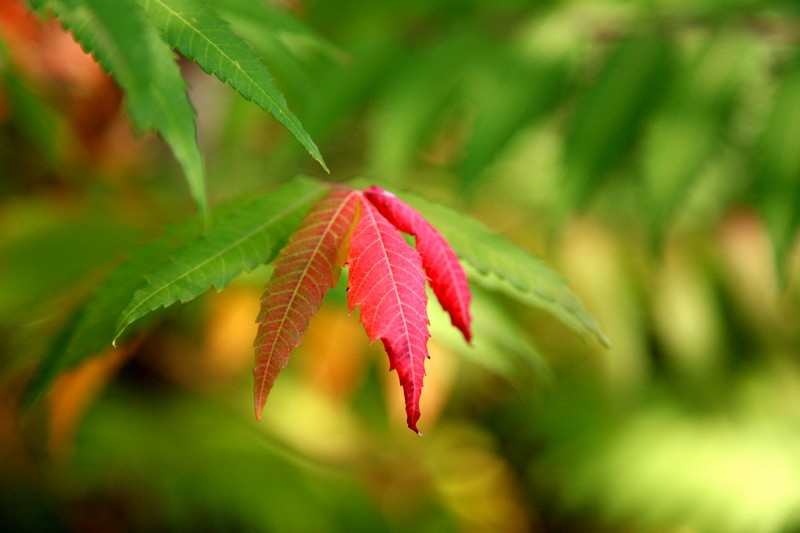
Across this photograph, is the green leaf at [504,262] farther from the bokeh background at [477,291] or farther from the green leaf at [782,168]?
the green leaf at [782,168]

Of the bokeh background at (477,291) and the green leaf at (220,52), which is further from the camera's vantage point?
the bokeh background at (477,291)

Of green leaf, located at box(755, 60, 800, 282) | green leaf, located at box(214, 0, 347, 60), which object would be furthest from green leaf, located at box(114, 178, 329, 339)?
green leaf, located at box(755, 60, 800, 282)

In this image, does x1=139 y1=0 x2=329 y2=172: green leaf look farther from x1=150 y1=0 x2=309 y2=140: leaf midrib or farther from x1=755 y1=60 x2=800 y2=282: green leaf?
x1=755 y1=60 x2=800 y2=282: green leaf

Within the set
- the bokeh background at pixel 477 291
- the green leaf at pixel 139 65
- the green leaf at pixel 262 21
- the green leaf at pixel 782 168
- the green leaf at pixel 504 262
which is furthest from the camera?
the bokeh background at pixel 477 291

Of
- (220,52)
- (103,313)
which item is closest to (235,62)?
(220,52)

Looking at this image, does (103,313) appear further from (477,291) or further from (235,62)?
(477,291)

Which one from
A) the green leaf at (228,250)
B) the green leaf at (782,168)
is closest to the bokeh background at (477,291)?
the green leaf at (782,168)

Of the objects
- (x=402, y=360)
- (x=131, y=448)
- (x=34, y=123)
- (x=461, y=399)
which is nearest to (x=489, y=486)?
(x=461, y=399)

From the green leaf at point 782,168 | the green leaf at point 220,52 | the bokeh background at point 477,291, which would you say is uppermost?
the green leaf at point 782,168
